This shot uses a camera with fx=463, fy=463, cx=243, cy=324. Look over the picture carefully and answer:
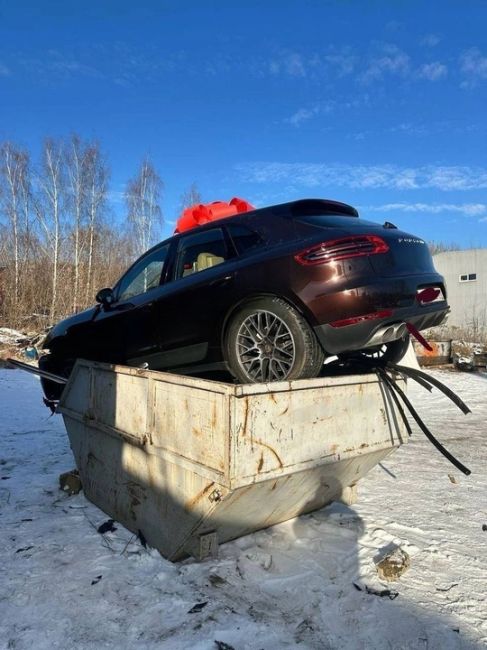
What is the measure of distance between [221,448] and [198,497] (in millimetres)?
408

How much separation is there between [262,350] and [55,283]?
834 inches

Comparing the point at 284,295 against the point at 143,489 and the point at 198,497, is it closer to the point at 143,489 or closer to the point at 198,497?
the point at 198,497

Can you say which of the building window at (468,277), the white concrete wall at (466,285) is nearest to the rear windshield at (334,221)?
the white concrete wall at (466,285)

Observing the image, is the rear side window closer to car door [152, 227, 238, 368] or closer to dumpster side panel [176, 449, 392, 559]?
car door [152, 227, 238, 368]

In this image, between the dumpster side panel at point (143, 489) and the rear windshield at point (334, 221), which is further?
the rear windshield at point (334, 221)

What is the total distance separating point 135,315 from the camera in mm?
4176

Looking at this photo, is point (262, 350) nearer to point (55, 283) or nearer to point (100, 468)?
point (100, 468)

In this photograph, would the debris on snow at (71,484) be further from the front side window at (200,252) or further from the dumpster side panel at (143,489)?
the front side window at (200,252)

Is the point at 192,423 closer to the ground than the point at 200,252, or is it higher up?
closer to the ground

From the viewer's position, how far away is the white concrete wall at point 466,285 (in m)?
30.5

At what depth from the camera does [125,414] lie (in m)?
3.42

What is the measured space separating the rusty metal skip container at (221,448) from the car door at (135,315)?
0.46 m

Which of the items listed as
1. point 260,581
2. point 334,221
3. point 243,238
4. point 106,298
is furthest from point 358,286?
point 106,298

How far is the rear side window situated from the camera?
3447mm
